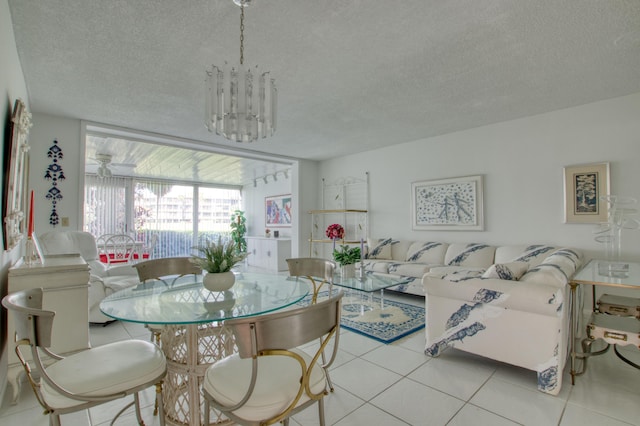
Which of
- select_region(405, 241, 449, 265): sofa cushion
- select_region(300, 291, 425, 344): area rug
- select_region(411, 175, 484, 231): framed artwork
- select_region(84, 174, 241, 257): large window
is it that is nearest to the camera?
select_region(300, 291, 425, 344): area rug

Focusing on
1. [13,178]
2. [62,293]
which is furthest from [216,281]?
[13,178]

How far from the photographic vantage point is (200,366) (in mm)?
1618

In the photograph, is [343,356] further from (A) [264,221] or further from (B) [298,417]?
(A) [264,221]

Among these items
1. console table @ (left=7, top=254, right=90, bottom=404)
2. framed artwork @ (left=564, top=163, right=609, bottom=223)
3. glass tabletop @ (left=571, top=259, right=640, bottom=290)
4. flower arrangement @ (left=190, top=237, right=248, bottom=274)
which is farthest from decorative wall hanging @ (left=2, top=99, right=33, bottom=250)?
framed artwork @ (left=564, top=163, right=609, bottom=223)

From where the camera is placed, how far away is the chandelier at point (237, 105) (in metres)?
1.86

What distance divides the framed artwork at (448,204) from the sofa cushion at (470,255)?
0.31 m

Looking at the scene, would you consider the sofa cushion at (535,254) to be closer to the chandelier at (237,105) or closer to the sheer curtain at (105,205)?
the chandelier at (237,105)

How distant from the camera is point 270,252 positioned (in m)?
7.30

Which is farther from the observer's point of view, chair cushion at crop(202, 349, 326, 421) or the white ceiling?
the white ceiling

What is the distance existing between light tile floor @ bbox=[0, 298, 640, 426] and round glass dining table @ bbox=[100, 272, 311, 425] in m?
0.34

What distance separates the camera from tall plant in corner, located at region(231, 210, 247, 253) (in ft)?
27.9

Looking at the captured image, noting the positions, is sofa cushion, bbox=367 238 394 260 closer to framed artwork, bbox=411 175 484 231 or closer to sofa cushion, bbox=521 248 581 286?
framed artwork, bbox=411 175 484 231

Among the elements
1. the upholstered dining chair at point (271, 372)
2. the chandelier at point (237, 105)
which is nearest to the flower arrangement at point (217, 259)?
the upholstered dining chair at point (271, 372)

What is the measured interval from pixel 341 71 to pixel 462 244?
3.05 meters
